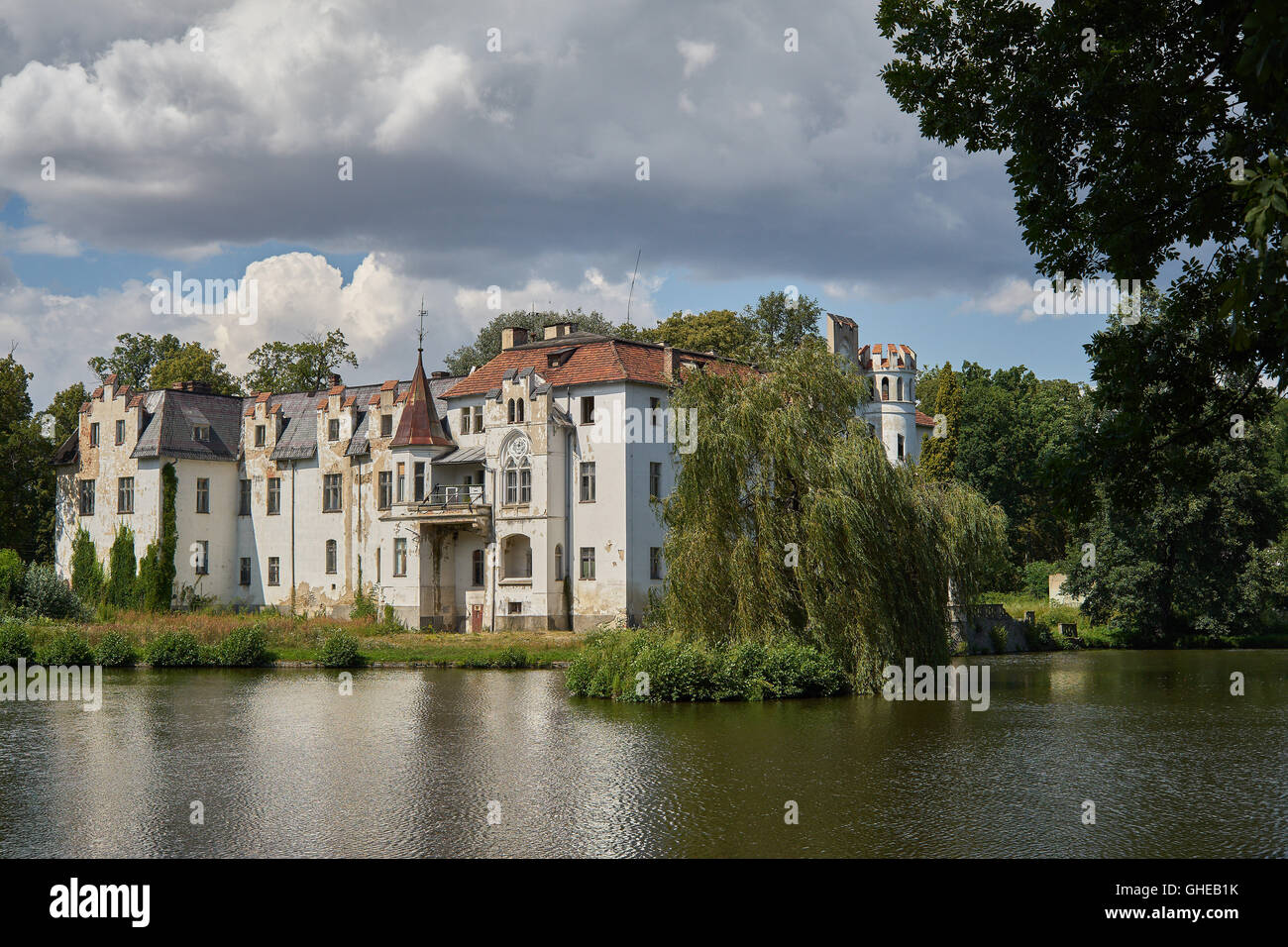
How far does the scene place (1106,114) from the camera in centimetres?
1410

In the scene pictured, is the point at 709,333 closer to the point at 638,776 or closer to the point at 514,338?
the point at 514,338

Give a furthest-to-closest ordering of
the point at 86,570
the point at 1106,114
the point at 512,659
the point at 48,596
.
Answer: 1. the point at 86,570
2. the point at 48,596
3. the point at 512,659
4. the point at 1106,114

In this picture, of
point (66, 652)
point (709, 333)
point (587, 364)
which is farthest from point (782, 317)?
point (66, 652)

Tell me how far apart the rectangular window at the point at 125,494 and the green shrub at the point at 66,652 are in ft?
63.7

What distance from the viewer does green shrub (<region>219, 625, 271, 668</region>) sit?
42656 millimetres

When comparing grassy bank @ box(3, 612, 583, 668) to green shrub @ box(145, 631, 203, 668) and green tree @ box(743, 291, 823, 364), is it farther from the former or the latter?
green tree @ box(743, 291, 823, 364)

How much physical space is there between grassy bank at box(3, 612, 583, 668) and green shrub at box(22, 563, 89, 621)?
162 centimetres

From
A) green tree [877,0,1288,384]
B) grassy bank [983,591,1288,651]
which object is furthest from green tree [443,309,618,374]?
green tree [877,0,1288,384]

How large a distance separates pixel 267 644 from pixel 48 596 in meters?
10.5

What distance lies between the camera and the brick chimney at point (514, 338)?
60.2 meters

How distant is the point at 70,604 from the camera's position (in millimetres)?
49562
